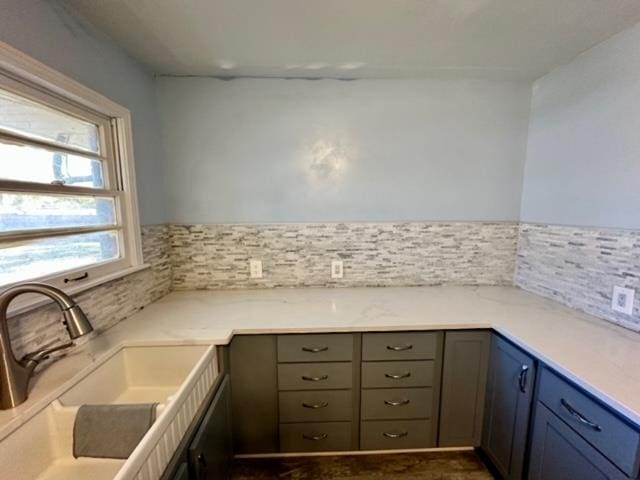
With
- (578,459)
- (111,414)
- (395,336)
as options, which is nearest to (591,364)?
(578,459)

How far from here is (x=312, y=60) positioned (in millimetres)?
1670

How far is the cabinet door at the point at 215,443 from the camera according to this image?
100cm

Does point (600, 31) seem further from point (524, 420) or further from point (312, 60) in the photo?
point (524, 420)

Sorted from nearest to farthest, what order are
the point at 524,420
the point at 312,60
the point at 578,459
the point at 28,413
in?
the point at 28,413 → the point at 578,459 → the point at 524,420 → the point at 312,60

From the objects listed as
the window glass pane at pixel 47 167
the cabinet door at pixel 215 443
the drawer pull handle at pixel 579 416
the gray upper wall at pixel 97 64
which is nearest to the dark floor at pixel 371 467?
the cabinet door at pixel 215 443

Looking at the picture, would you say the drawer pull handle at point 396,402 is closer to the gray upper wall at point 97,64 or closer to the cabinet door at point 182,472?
the cabinet door at point 182,472

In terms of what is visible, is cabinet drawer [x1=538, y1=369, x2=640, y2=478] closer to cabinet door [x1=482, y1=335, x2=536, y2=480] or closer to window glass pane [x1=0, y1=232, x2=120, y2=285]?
cabinet door [x1=482, y1=335, x2=536, y2=480]

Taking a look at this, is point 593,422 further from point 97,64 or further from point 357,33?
point 97,64

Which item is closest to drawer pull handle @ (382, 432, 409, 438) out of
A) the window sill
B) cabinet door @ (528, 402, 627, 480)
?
cabinet door @ (528, 402, 627, 480)

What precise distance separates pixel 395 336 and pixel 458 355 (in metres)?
0.36

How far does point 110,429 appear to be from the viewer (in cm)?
93

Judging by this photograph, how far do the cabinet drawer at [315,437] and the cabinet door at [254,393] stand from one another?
6cm

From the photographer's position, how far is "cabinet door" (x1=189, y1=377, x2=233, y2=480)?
1.00m

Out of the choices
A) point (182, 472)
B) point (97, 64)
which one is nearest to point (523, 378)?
point (182, 472)
